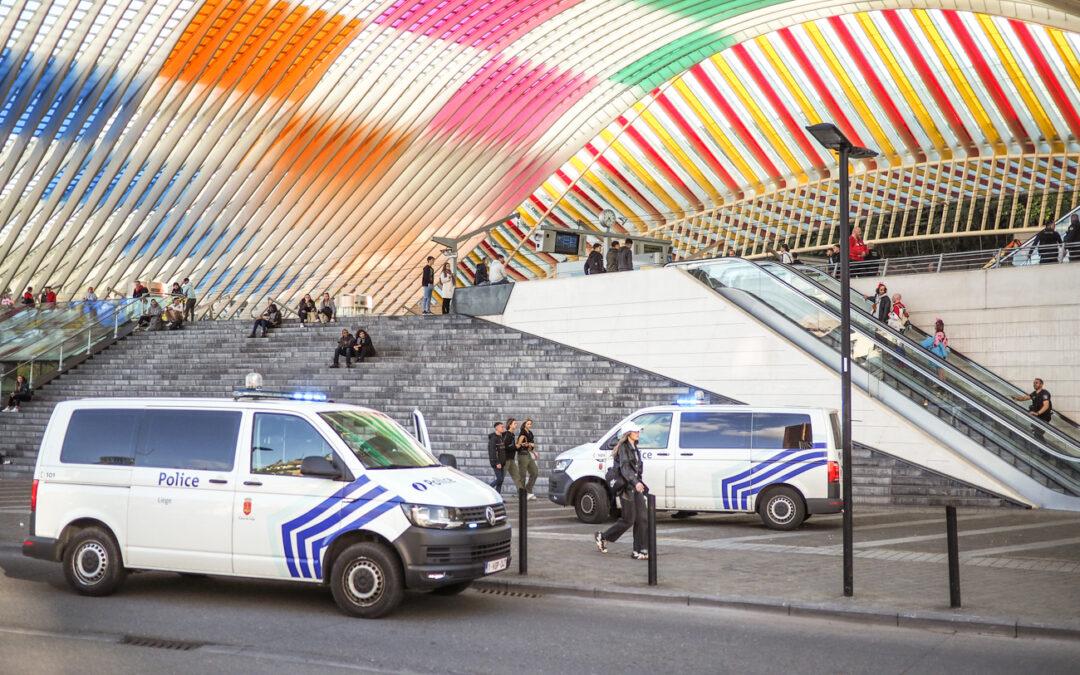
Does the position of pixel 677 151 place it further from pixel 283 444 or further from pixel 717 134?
pixel 283 444

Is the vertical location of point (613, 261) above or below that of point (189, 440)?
above

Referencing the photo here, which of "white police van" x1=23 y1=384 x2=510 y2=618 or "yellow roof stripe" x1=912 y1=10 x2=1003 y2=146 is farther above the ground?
"yellow roof stripe" x1=912 y1=10 x2=1003 y2=146

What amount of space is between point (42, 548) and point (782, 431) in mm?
9118

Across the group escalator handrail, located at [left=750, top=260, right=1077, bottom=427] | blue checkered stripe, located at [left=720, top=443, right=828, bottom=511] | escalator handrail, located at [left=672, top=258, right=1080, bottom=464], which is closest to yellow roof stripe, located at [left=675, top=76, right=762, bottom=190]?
escalator handrail, located at [left=750, top=260, right=1077, bottom=427]

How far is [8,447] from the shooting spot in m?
24.6

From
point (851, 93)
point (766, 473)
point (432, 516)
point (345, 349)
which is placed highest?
point (851, 93)

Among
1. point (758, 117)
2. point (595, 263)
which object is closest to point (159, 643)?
point (595, 263)

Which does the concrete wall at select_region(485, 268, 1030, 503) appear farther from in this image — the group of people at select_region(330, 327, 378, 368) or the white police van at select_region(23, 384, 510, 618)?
the white police van at select_region(23, 384, 510, 618)

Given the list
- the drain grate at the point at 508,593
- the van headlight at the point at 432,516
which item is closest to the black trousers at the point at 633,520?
the drain grate at the point at 508,593

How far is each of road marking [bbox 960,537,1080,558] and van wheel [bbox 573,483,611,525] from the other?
4.90 m

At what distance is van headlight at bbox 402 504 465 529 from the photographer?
815cm

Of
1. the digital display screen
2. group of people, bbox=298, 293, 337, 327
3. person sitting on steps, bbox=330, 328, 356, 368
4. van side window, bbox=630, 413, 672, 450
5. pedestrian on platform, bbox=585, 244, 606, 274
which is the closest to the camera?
van side window, bbox=630, 413, 672, 450

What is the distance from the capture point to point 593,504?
15.0 meters

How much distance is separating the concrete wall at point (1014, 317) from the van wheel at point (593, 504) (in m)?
11.2
